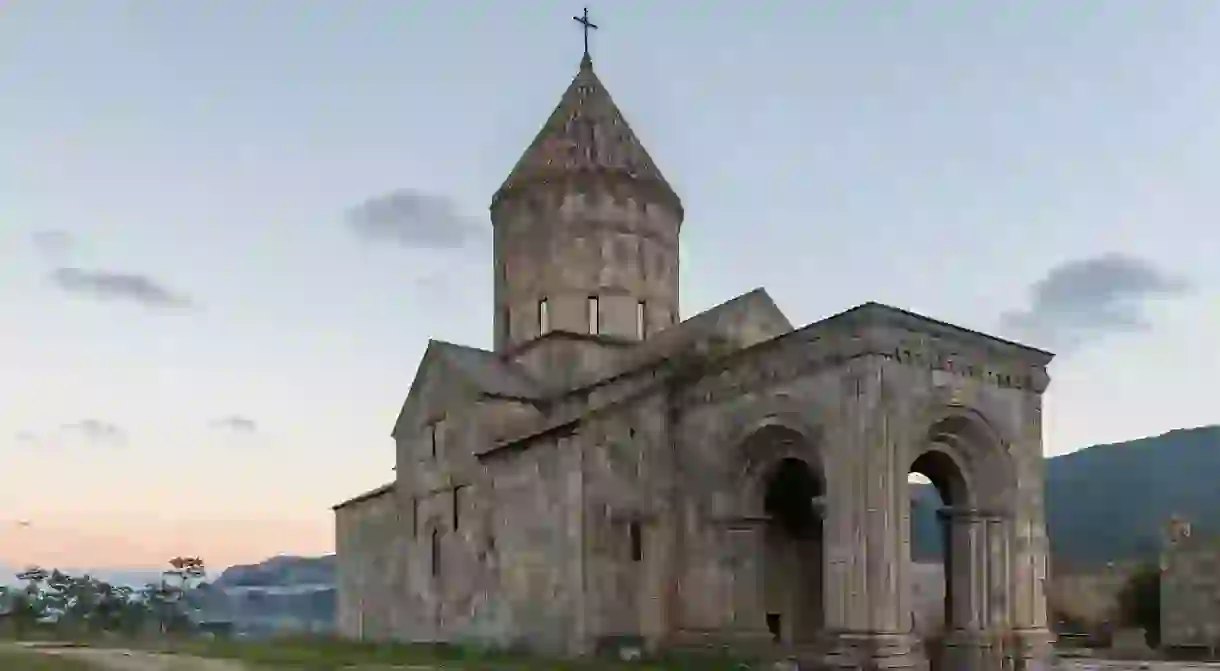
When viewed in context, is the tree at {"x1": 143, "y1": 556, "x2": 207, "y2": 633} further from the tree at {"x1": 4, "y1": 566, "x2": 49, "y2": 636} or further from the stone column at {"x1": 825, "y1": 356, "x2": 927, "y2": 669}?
the stone column at {"x1": 825, "y1": 356, "x2": 927, "y2": 669}

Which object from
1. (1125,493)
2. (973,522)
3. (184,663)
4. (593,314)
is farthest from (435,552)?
(1125,493)

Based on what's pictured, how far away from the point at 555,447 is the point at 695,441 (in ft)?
9.89

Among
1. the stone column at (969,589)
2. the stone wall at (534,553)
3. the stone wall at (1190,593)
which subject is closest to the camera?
the stone column at (969,589)

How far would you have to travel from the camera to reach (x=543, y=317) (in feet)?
105

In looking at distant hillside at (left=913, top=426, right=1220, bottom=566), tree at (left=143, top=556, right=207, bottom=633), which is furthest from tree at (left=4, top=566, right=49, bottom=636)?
distant hillside at (left=913, top=426, right=1220, bottom=566)

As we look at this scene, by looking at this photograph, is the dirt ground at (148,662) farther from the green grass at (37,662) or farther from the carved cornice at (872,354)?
the carved cornice at (872,354)

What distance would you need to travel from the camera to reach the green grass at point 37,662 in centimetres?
2183

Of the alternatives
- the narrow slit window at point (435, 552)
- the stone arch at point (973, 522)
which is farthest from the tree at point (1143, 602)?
the narrow slit window at point (435, 552)

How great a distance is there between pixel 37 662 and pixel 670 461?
1284 cm

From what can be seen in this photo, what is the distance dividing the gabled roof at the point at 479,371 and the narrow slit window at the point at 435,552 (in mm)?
3389

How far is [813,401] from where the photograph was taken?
23.2 m

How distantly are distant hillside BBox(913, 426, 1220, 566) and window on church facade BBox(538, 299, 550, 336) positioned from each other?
214 feet

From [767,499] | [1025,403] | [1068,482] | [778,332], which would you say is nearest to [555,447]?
[767,499]

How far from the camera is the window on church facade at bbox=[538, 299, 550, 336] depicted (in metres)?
31.8
